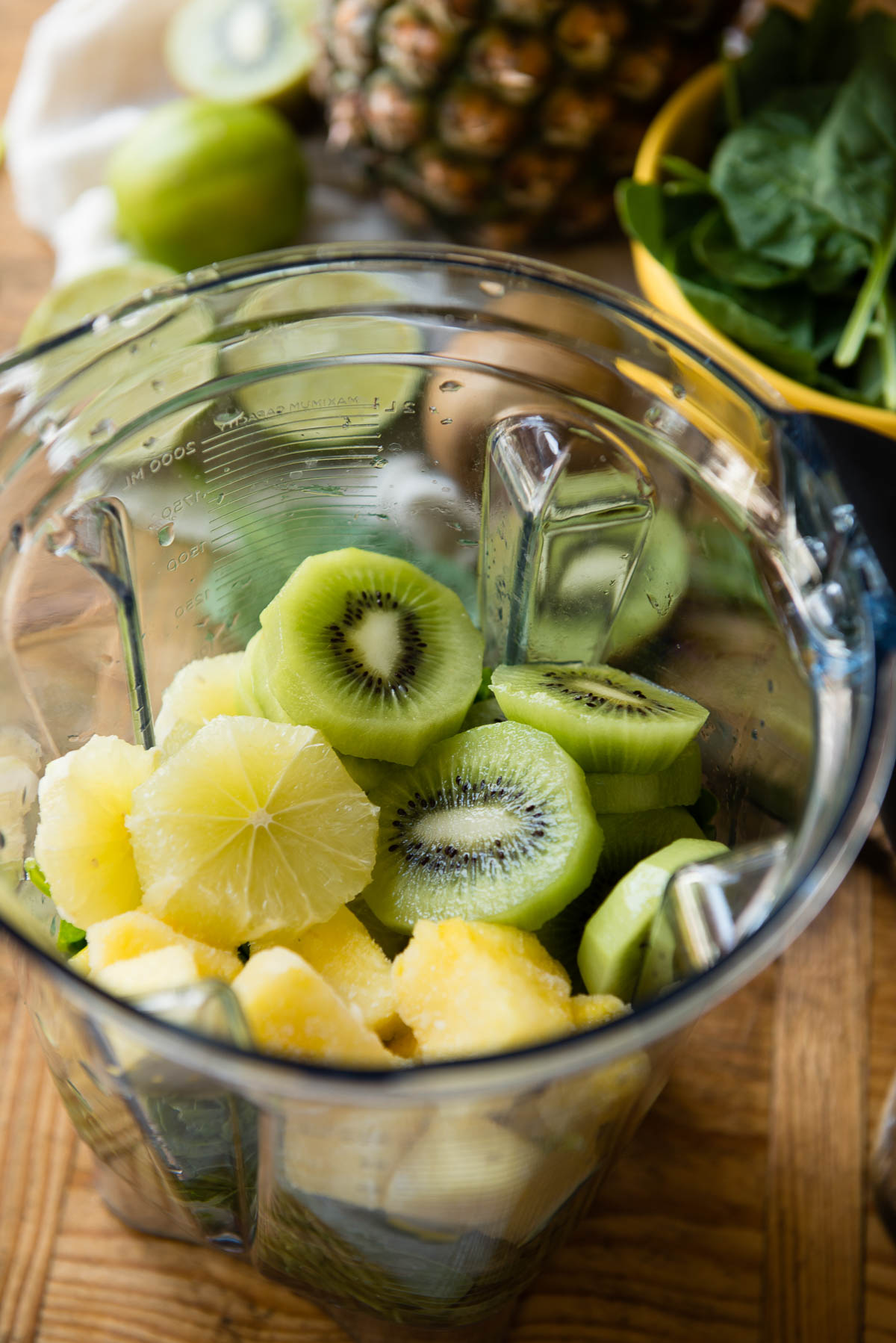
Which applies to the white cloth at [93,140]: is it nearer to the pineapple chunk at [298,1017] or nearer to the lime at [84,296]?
the lime at [84,296]

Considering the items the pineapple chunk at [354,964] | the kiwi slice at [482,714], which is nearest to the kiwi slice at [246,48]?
the kiwi slice at [482,714]

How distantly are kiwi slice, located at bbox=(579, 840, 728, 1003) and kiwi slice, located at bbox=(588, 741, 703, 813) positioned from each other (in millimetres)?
51

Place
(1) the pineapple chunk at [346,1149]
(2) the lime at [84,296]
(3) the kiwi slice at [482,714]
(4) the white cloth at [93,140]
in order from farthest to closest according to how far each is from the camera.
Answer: (4) the white cloth at [93,140]
(2) the lime at [84,296]
(3) the kiwi slice at [482,714]
(1) the pineapple chunk at [346,1149]

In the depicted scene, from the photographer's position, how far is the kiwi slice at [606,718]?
543 millimetres

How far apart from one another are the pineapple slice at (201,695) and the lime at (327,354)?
13cm

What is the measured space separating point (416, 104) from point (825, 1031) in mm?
776

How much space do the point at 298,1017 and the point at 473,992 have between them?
0.07m

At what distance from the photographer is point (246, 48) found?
3.58 ft

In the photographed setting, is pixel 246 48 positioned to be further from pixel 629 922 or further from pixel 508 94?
pixel 629 922

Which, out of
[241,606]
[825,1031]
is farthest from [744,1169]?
[241,606]

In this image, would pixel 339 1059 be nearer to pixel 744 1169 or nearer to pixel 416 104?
pixel 744 1169

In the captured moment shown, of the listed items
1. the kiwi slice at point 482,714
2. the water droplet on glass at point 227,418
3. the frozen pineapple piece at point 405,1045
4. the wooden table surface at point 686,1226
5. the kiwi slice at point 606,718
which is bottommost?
the wooden table surface at point 686,1226

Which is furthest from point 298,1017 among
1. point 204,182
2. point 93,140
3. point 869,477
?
point 93,140

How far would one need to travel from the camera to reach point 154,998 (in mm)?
365
